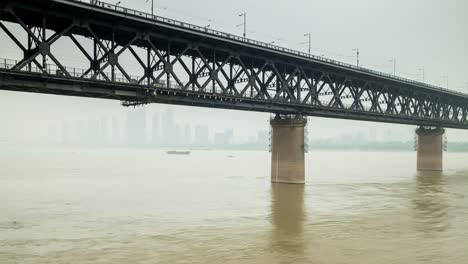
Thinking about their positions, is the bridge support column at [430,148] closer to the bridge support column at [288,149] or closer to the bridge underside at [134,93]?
the bridge underside at [134,93]

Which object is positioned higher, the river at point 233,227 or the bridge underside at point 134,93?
the bridge underside at point 134,93

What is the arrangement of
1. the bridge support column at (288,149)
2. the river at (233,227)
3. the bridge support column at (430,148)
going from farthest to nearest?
the bridge support column at (430,148) → the bridge support column at (288,149) → the river at (233,227)

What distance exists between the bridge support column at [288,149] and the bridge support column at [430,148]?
49.0 m

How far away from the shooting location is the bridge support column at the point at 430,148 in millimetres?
94625

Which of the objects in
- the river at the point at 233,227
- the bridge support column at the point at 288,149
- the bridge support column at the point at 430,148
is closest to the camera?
the river at the point at 233,227

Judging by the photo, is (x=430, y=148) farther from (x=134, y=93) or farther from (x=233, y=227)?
(x=233, y=227)

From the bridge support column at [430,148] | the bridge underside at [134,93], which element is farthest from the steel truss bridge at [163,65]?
the bridge support column at [430,148]

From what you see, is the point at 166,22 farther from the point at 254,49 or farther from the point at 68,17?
the point at 254,49

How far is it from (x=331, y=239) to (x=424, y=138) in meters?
81.8

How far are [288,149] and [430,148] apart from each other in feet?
176

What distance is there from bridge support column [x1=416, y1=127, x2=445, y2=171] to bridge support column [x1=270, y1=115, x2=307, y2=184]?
4900cm

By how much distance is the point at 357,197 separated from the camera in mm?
45938

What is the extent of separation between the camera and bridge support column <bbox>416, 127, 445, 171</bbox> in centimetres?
9462

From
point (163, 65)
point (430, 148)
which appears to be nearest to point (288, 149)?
point (163, 65)
